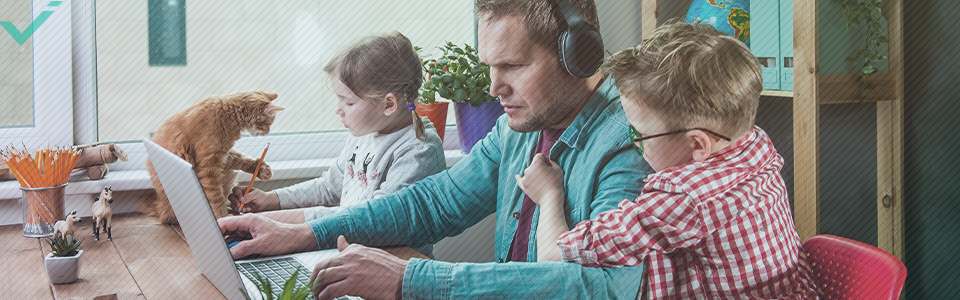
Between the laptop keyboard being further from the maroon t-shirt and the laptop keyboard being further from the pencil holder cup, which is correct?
the pencil holder cup

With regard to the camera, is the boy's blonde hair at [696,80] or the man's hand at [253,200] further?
the man's hand at [253,200]

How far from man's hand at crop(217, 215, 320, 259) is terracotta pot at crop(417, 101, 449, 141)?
2.20 feet

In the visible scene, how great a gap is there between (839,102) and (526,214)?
632mm

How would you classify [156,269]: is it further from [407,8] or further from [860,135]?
[860,135]

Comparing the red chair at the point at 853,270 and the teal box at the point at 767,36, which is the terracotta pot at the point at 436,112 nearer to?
the teal box at the point at 767,36

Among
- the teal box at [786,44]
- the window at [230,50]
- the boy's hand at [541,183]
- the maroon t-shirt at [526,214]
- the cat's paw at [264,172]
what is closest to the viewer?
the boy's hand at [541,183]

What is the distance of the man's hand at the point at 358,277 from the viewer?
68cm

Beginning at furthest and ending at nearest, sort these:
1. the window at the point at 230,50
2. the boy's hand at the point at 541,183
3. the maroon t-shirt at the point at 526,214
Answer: the window at the point at 230,50
the maroon t-shirt at the point at 526,214
the boy's hand at the point at 541,183

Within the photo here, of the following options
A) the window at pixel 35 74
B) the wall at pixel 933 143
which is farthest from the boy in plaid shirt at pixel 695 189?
the window at pixel 35 74

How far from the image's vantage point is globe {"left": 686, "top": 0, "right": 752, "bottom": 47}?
4.37 ft

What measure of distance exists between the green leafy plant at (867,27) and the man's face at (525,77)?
0.58 m

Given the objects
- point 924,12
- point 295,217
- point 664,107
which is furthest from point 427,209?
point 924,12

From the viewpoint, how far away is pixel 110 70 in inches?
59.7

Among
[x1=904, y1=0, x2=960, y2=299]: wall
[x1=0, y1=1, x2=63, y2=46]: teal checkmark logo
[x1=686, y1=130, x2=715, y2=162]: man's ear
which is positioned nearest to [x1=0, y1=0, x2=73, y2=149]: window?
[x1=0, y1=1, x2=63, y2=46]: teal checkmark logo
